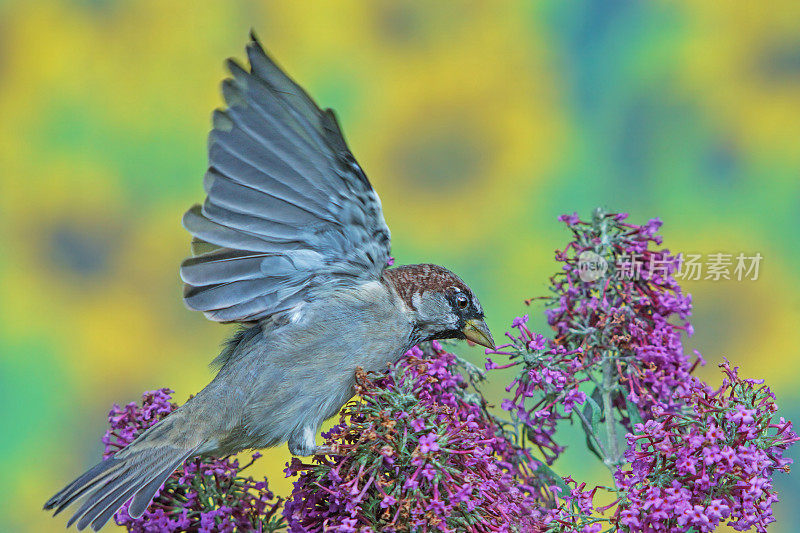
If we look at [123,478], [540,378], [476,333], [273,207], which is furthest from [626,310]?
[123,478]

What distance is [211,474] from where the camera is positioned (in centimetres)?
86

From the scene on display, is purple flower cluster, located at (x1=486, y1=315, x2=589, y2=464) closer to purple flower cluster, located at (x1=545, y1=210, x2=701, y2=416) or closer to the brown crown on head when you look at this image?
purple flower cluster, located at (x1=545, y1=210, x2=701, y2=416)

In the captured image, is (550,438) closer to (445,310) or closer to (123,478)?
(445,310)

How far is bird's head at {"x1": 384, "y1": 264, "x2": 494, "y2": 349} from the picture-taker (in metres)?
1.06

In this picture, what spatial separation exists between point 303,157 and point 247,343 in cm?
28

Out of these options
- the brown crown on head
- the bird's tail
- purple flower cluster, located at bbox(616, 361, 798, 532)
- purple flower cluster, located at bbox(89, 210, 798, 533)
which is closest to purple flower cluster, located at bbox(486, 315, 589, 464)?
purple flower cluster, located at bbox(89, 210, 798, 533)

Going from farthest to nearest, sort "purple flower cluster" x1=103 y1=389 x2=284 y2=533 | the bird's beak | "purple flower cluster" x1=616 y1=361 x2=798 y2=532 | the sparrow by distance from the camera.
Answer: the bird's beak
the sparrow
"purple flower cluster" x1=103 y1=389 x2=284 y2=533
"purple flower cluster" x1=616 y1=361 x2=798 y2=532

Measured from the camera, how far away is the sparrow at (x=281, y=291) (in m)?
0.92

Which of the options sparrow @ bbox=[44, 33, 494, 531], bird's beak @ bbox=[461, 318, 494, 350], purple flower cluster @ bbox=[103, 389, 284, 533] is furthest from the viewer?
bird's beak @ bbox=[461, 318, 494, 350]

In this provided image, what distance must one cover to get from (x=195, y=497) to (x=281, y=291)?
296 millimetres

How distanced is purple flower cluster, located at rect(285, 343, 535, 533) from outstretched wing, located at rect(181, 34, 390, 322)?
0.25 metres

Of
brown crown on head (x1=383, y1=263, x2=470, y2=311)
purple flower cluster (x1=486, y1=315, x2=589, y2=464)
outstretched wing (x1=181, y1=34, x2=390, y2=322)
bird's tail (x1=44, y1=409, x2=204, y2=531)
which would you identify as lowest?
bird's tail (x1=44, y1=409, x2=204, y2=531)

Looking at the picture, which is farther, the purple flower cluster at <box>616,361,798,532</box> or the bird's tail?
→ the bird's tail

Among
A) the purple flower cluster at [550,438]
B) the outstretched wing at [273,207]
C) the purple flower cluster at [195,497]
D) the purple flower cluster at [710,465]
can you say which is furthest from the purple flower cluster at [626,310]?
the purple flower cluster at [195,497]
